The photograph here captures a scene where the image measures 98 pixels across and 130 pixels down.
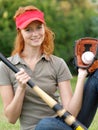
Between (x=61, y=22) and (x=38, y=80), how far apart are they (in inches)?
327

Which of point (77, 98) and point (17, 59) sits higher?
point (17, 59)

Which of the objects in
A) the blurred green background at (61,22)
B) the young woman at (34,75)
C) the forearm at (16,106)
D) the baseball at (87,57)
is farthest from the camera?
the blurred green background at (61,22)

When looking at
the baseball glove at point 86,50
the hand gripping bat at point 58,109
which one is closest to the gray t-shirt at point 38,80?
the baseball glove at point 86,50

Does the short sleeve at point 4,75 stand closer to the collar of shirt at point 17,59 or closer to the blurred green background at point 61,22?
the collar of shirt at point 17,59

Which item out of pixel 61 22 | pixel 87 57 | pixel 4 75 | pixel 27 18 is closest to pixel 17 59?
pixel 4 75

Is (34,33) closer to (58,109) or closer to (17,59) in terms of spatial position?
(17,59)

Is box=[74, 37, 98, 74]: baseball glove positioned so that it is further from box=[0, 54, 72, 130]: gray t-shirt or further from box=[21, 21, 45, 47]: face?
box=[21, 21, 45, 47]: face

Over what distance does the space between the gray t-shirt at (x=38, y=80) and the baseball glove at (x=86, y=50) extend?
12 centimetres

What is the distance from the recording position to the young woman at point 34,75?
369 cm

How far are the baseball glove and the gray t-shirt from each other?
0.41 feet

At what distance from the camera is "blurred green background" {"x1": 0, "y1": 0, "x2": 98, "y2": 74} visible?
11656 millimetres

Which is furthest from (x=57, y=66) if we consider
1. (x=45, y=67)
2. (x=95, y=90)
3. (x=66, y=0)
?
(x=66, y=0)

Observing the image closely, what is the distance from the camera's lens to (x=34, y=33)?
3682mm

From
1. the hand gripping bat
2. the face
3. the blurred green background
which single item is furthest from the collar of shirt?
the blurred green background
